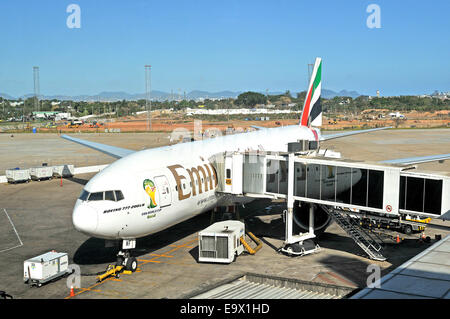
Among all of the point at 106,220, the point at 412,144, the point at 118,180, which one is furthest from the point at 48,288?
the point at 412,144

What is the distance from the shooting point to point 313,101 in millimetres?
43719

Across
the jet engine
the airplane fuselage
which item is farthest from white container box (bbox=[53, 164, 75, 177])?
the jet engine

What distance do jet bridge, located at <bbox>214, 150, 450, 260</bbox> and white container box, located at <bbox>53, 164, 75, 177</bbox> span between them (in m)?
30.5

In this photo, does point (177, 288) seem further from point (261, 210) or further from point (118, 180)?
point (261, 210)

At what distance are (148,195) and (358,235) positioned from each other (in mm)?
11741

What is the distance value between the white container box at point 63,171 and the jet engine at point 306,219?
3398 centimetres

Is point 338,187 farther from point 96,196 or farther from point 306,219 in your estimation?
point 96,196

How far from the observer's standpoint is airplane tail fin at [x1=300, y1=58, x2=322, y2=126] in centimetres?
4322

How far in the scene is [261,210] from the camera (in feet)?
121

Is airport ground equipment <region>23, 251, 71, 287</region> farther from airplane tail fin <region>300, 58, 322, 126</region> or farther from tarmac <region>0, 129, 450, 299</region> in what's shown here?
airplane tail fin <region>300, 58, 322, 126</region>

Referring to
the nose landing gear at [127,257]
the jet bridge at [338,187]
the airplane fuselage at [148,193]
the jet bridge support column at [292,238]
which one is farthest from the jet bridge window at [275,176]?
the nose landing gear at [127,257]

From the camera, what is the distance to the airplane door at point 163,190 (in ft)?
75.3

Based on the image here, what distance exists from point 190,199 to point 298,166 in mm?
6256

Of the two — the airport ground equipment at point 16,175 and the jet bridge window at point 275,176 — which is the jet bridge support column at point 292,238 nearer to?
the jet bridge window at point 275,176
